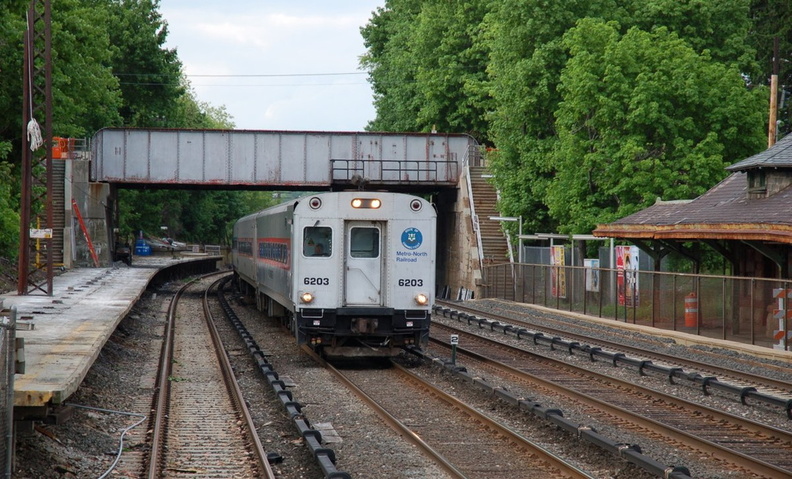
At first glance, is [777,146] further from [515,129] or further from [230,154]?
[230,154]

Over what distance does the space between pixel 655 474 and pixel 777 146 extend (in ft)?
57.9

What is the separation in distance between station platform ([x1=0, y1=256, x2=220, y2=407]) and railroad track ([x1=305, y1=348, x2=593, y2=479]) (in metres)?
3.83

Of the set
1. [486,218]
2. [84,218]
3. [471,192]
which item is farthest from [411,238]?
[84,218]

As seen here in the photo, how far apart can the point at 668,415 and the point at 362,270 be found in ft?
21.2

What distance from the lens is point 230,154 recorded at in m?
44.2

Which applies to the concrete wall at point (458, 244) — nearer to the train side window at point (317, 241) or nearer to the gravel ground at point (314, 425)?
the gravel ground at point (314, 425)

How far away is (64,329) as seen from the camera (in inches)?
664

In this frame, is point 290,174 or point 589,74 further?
point 290,174

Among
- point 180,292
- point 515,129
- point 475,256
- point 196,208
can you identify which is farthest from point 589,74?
point 196,208

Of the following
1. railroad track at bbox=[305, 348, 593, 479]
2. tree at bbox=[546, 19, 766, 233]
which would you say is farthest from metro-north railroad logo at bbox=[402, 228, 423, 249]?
tree at bbox=[546, 19, 766, 233]

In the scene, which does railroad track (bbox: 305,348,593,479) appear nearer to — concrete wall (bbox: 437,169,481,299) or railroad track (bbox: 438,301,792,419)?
railroad track (bbox: 438,301,792,419)

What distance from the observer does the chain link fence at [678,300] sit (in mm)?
21016

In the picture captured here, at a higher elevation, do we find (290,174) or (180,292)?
(290,174)

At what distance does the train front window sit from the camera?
18062mm
